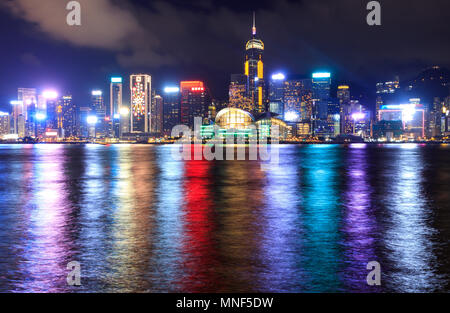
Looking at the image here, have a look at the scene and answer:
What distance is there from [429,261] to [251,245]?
4634 millimetres

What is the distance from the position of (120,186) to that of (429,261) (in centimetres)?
2204

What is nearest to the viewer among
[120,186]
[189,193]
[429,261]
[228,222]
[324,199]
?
[429,261]

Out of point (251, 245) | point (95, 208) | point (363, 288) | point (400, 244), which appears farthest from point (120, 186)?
point (363, 288)

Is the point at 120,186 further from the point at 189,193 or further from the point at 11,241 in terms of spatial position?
the point at 11,241

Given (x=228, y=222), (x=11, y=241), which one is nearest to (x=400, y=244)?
(x=228, y=222)

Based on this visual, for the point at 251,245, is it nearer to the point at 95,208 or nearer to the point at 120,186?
the point at 95,208

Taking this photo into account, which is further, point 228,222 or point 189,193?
point 189,193

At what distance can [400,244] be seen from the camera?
479 inches

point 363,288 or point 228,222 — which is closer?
point 363,288

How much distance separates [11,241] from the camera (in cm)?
1268
